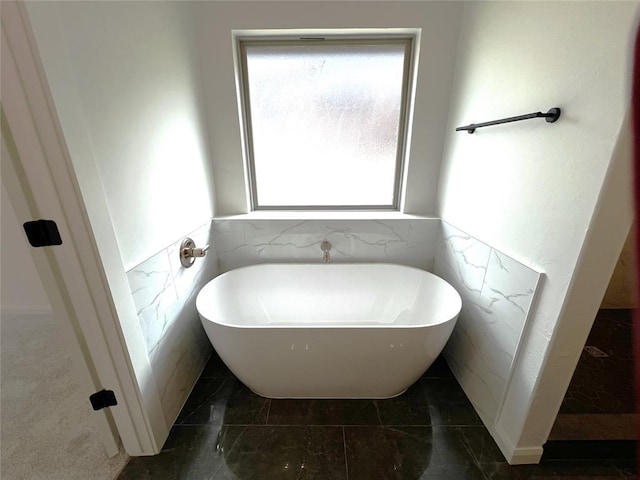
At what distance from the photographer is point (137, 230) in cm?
108

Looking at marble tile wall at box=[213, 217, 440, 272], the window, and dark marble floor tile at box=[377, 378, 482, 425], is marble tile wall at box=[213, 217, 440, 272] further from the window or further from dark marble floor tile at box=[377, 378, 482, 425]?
dark marble floor tile at box=[377, 378, 482, 425]

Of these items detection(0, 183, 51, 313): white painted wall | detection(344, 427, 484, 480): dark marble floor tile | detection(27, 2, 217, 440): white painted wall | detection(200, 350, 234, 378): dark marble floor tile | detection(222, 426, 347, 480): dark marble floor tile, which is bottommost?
detection(344, 427, 484, 480): dark marble floor tile

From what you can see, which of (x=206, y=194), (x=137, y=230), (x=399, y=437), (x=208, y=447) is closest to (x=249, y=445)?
(x=208, y=447)

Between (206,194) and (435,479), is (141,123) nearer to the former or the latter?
(206,194)

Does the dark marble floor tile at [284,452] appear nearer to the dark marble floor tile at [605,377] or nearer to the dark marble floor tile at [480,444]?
the dark marble floor tile at [480,444]

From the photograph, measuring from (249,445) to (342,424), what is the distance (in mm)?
457

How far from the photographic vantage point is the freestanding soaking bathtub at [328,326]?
1.21m

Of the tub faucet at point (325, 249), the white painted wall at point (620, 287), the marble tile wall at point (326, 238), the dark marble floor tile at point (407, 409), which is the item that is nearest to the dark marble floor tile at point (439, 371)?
the dark marble floor tile at point (407, 409)

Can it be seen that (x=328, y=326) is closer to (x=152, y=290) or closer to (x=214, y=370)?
(x=152, y=290)

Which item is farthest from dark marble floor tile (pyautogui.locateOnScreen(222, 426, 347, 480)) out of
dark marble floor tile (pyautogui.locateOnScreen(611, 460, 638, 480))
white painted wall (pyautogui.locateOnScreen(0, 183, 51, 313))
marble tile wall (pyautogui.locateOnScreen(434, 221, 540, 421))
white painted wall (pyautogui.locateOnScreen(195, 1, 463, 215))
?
white painted wall (pyautogui.locateOnScreen(0, 183, 51, 313))

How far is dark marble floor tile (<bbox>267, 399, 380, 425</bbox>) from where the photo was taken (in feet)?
4.39

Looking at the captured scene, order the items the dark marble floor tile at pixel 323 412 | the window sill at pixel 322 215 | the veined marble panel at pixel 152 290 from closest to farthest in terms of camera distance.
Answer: the veined marble panel at pixel 152 290 → the dark marble floor tile at pixel 323 412 → the window sill at pixel 322 215

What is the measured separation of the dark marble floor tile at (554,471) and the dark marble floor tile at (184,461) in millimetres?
1141

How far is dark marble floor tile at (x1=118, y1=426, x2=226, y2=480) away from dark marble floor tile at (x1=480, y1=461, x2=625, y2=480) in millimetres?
1141
